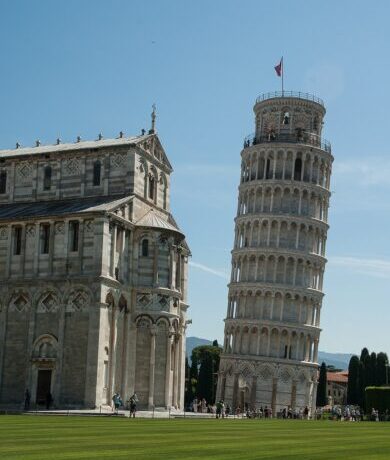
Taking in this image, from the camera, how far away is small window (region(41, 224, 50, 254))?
190 ft

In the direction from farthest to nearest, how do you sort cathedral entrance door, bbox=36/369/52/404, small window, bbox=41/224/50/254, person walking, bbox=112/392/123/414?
small window, bbox=41/224/50/254
cathedral entrance door, bbox=36/369/52/404
person walking, bbox=112/392/123/414

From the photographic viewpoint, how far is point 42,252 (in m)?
57.9

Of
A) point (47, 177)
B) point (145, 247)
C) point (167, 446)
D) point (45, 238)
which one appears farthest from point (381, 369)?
point (167, 446)

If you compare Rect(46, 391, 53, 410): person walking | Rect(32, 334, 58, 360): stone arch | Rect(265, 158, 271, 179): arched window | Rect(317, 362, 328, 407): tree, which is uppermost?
Rect(265, 158, 271, 179): arched window

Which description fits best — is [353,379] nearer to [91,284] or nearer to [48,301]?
[48,301]

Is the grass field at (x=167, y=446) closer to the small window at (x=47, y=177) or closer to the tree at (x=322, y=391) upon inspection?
the small window at (x=47, y=177)

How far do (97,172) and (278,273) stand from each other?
41.5 metres

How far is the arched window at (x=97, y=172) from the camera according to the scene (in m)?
62.2

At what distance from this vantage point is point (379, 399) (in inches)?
3278

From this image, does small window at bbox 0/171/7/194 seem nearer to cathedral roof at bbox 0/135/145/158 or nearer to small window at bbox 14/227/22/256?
cathedral roof at bbox 0/135/145/158

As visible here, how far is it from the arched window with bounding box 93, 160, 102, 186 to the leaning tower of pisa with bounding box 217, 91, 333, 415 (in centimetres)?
4017

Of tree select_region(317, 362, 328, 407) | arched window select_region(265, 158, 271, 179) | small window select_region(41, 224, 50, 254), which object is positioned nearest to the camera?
small window select_region(41, 224, 50, 254)

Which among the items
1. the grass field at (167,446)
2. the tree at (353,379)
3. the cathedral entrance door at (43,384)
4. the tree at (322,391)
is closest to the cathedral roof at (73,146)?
the cathedral entrance door at (43,384)

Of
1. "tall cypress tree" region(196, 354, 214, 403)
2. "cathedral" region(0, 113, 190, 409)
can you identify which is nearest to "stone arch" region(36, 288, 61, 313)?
"cathedral" region(0, 113, 190, 409)
